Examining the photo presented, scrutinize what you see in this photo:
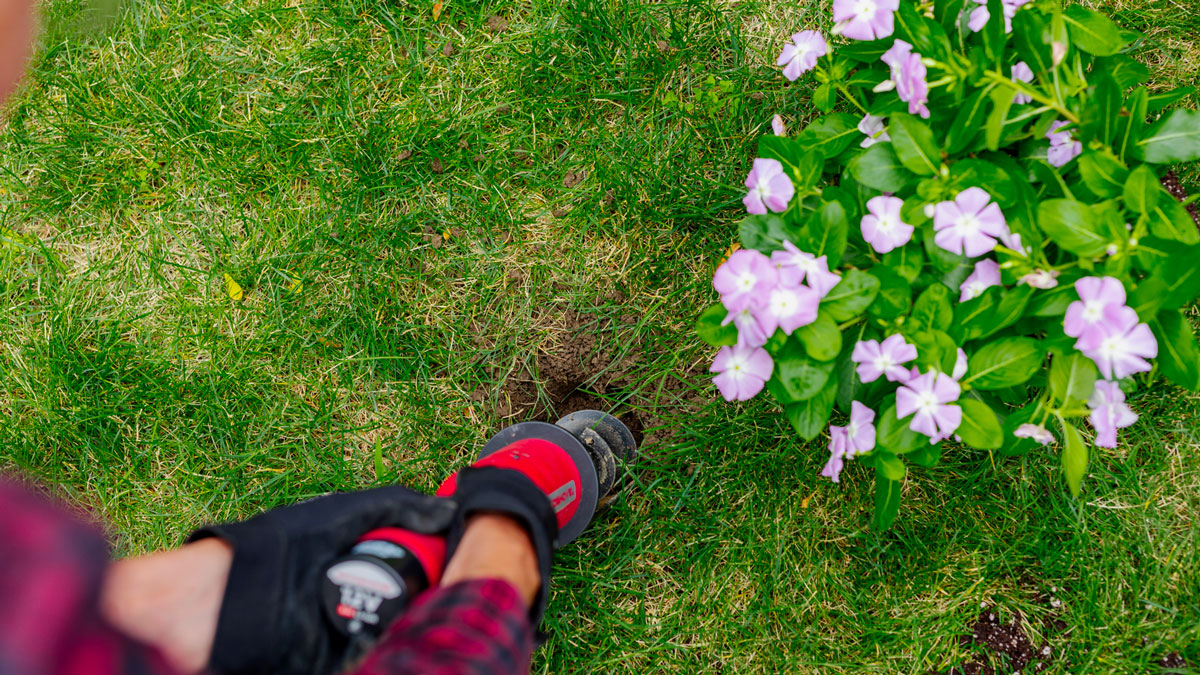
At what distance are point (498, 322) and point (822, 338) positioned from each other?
129cm

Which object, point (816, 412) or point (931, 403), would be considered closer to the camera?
point (931, 403)

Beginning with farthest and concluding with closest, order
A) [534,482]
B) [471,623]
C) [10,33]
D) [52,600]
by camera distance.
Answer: [534,482] < [471,623] < [10,33] < [52,600]

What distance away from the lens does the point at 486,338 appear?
2.37m

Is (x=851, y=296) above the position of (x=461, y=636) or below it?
above

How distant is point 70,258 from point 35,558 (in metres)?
2.26

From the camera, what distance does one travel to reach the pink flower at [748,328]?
1.31 meters

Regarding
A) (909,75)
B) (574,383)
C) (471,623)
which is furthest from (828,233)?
(574,383)

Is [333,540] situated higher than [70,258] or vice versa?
[70,258]

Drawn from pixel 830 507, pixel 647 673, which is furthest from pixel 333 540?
pixel 830 507

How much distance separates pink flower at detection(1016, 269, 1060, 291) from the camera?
4.07 feet

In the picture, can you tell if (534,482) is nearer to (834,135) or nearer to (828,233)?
(828,233)

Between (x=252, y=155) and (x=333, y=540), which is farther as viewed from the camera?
(x=252, y=155)

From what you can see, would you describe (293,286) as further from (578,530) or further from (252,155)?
(578,530)

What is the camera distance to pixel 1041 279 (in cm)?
124
